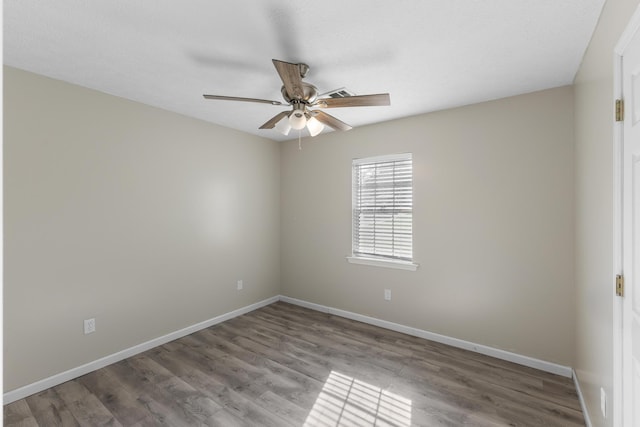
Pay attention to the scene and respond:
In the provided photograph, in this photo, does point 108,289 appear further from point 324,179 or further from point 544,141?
point 544,141

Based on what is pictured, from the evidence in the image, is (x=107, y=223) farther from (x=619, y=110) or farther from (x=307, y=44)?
(x=619, y=110)

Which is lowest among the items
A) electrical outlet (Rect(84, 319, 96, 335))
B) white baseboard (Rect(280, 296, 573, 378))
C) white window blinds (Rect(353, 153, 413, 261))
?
white baseboard (Rect(280, 296, 573, 378))

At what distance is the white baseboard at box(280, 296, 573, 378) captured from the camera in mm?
2865

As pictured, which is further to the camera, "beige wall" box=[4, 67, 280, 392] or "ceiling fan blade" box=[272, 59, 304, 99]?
"beige wall" box=[4, 67, 280, 392]

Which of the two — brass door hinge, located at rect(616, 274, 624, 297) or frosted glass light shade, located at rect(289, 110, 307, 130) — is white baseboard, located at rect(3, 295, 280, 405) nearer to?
frosted glass light shade, located at rect(289, 110, 307, 130)

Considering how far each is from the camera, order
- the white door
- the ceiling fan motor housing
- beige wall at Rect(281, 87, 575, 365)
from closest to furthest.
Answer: the white door
the ceiling fan motor housing
beige wall at Rect(281, 87, 575, 365)

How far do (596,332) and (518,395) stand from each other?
87 cm

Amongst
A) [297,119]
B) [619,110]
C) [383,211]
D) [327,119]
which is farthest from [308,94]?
[383,211]

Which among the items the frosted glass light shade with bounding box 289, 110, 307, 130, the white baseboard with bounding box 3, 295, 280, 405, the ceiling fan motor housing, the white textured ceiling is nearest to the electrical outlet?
the white baseboard with bounding box 3, 295, 280, 405

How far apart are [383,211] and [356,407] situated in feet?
6.95

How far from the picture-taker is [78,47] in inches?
89.3

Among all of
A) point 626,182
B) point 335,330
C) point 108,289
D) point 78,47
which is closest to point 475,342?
point 335,330

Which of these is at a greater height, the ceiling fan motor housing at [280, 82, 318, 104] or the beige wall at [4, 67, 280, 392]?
the ceiling fan motor housing at [280, 82, 318, 104]

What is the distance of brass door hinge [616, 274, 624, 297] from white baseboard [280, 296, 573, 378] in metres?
1.63
